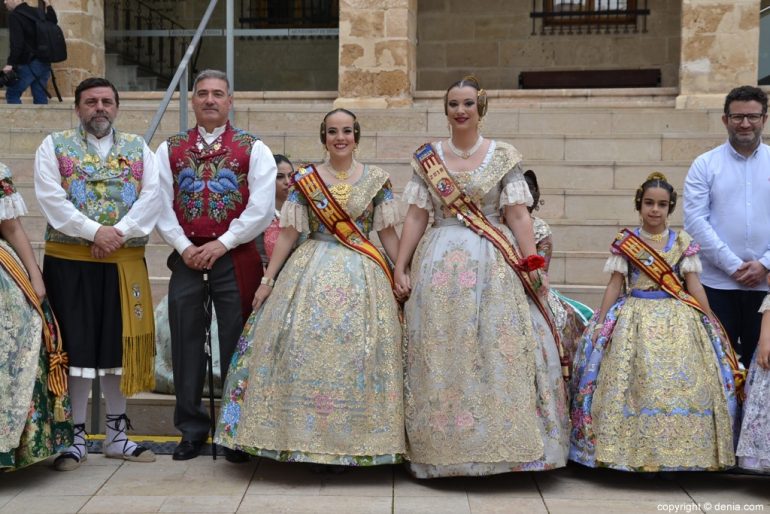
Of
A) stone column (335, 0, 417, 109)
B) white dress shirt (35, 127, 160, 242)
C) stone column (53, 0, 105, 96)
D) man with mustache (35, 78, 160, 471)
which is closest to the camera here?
white dress shirt (35, 127, 160, 242)

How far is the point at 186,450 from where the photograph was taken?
16.8 ft

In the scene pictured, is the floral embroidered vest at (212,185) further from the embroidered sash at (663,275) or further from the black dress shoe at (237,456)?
the embroidered sash at (663,275)

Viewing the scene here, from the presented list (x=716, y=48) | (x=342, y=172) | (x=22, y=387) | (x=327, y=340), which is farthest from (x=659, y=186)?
(x=716, y=48)

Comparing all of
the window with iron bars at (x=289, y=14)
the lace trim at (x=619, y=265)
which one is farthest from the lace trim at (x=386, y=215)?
the window with iron bars at (x=289, y=14)

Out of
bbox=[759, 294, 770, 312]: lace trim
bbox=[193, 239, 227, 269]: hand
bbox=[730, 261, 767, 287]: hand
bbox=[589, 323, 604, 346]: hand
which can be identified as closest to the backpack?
bbox=[193, 239, 227, 269]: hand

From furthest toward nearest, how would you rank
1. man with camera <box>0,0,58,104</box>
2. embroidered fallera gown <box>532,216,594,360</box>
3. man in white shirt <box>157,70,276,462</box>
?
man with camera <box>0,0,58,104</box> → embroidered fallera gown <box>532,216,594,360</box> → man in white shirt <box>157,70,276,462</box>

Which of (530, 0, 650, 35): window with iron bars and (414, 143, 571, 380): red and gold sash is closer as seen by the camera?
(414, 143, 571, 380): red and gold sash

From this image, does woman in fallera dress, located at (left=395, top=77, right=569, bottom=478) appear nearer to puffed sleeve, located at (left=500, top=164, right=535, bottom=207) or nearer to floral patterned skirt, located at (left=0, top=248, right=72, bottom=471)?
puffed sleeve, located at (left=500, top=164, right=535, bottom=207)

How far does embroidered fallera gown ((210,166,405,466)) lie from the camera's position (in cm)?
458

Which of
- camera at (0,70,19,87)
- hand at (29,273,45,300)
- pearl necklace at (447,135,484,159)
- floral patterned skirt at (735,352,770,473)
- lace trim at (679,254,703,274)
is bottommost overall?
floral patterned skirt at (735,352,770,473)

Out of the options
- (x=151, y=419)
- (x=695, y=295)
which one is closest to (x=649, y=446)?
(x=695, y=295)

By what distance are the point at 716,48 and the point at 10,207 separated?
7.20 m

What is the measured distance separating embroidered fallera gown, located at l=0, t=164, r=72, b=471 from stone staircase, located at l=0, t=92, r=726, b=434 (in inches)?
95.6

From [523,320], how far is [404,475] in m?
0.88
